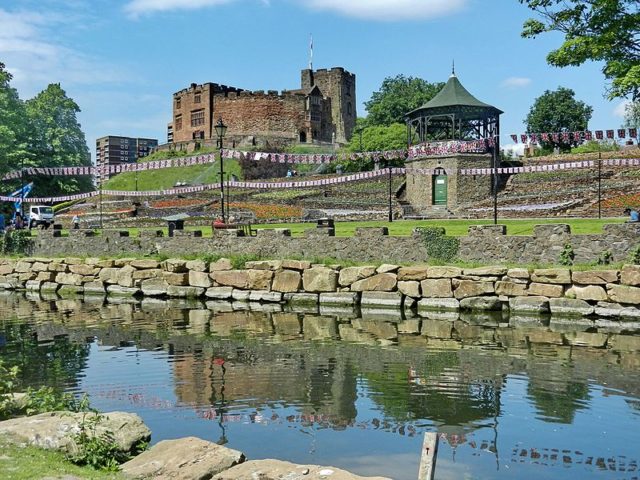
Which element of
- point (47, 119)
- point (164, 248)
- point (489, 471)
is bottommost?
point (489, 471)

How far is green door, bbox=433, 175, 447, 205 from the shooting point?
46000mm

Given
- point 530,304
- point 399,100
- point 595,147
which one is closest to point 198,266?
point 530,304

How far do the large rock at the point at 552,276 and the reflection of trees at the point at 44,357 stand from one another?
10.3 metres

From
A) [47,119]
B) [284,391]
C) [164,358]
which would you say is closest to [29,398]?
[284,391]

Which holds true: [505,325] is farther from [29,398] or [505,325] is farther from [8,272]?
[8,272]

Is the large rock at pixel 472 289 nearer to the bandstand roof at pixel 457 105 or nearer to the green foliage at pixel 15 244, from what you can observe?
the green foliage at pixel 15 244

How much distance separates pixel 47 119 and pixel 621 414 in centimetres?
6207

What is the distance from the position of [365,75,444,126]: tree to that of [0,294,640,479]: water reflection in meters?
60.7

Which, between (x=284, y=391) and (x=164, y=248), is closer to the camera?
(x=284, y=391)

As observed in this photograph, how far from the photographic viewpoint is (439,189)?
152ft

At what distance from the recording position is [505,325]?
15.3m

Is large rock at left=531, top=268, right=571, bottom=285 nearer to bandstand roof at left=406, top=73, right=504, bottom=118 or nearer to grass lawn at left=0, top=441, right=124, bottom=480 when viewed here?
grass lawn at left=0, top=441, right=124, bottom=480

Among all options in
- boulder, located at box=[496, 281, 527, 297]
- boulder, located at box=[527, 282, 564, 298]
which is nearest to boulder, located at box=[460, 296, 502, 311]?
boulder, located at box=[496, 281, 527, 297]

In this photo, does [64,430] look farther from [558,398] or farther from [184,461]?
[558,398]
